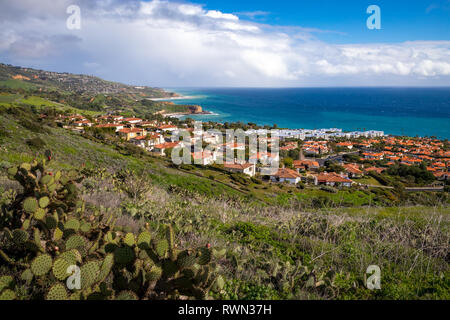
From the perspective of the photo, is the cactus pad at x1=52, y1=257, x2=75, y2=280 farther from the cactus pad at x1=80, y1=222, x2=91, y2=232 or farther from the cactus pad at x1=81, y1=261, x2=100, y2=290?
the cactus pad at x1=80, y1=222, x2=91, y2=232

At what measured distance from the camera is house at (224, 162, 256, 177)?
30688 mm

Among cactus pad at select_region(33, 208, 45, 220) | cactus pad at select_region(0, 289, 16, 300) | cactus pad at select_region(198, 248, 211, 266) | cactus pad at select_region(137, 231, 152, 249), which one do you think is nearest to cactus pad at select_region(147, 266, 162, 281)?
cactus pad at select_region(137, 231, 152, 249)

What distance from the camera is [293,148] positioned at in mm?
50781

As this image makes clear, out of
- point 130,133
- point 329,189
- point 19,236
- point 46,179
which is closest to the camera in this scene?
point 19,236

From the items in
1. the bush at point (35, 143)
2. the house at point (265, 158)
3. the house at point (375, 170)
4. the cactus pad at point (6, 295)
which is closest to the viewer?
the cactus pad at point (6, 295)

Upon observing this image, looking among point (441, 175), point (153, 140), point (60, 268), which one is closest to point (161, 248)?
point (60, 268)

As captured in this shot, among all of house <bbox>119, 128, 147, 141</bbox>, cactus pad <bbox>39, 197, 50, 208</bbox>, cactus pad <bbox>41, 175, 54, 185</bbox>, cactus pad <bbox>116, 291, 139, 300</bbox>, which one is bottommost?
cactus pad <bbox>116, 291, 139, 300</bbox>

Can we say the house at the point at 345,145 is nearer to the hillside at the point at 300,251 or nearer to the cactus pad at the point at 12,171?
the hillside at the point at 300,251

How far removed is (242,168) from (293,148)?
23156 mm

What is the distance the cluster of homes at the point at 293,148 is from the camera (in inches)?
1271

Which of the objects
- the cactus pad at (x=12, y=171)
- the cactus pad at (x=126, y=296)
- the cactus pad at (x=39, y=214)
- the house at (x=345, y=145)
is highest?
the cactus pad at (x=12, y=171)

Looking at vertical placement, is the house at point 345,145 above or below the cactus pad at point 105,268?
below

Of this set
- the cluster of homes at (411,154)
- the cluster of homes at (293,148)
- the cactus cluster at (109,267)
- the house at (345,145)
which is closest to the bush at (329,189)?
the cluster of homes at (293,148)

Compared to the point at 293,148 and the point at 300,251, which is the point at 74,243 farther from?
the point at 293,148
